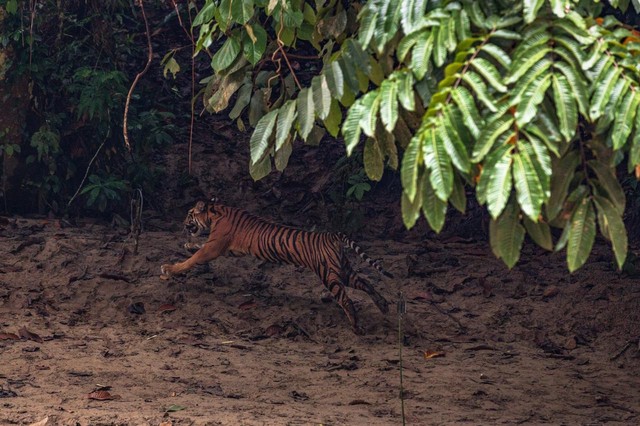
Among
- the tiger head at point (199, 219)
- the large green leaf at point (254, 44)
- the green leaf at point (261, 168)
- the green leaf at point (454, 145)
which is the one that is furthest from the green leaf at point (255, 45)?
the tiger head at point (199, 219)

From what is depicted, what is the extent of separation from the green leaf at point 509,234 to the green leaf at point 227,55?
160 cm

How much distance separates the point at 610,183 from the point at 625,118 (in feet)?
0.68

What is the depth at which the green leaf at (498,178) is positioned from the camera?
2449 millimetres

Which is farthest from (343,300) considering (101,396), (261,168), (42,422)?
(261,168)

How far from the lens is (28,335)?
20.5 ft

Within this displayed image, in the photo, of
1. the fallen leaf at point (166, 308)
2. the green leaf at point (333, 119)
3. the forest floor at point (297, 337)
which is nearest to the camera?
the green leaf at point (333, 119)

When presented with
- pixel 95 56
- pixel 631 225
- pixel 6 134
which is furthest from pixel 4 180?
pixel 631 225

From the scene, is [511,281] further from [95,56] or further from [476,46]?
[476,46]

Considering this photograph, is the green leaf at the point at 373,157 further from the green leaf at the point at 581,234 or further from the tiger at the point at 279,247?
the tiger at the point at 279,247

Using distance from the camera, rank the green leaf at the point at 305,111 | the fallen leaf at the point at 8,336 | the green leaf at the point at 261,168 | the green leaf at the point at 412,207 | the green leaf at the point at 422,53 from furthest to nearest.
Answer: the fallen leaf at the point at 8,336
the green leaf at the point at 261,168
the green leaf at the point at 305,111
the green leaf at the point at 422,53
the green leaf at the point at 412,207

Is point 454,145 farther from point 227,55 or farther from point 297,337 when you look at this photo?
point 297,337

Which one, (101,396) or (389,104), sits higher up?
(389,104)

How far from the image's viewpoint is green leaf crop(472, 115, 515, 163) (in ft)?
8.38

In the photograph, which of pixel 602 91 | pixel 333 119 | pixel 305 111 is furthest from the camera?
pixel 333 119
